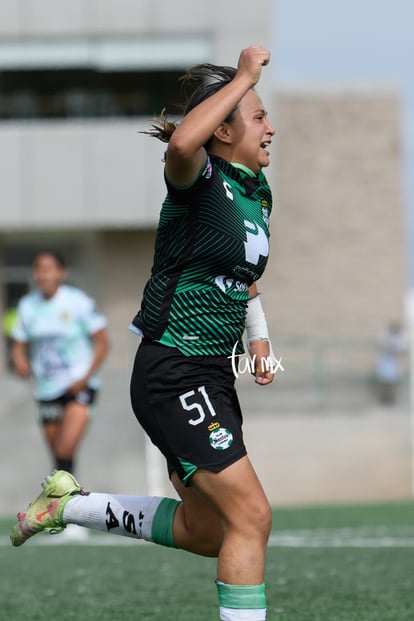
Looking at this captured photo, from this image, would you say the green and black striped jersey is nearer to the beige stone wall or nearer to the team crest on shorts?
the team crest on shorts

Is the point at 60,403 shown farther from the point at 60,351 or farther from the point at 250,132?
the point at 250,132

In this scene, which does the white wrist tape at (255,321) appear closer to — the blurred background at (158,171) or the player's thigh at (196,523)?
the player's thigh at (196,523)

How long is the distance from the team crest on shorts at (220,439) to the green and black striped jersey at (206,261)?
28 centimetres

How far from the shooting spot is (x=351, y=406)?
17.8 m

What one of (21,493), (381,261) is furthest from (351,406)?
(381,261)

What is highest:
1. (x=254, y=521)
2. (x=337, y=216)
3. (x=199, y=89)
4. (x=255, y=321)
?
(x=199, y=89)

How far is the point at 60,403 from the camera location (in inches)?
397

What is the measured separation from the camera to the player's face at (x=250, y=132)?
452 centimetres

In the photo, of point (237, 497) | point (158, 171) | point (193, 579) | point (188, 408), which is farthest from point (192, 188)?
point (158, 171)

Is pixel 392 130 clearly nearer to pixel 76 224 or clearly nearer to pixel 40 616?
pixel 76 224

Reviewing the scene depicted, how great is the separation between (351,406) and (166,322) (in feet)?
44.4

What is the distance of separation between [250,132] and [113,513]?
153cm

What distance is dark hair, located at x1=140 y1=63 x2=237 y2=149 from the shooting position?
4.49 metres

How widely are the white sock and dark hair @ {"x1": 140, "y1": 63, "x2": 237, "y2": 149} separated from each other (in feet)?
4.55
